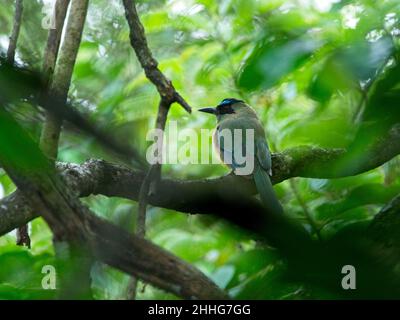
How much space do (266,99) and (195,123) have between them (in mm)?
788

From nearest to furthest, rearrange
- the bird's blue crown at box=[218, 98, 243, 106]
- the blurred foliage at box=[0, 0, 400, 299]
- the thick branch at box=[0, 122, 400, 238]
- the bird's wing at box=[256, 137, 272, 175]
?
the thick branch at box=[0, 122, 400, 238], the blurred foliage at box=[0, 0, 400, 299], the bird's wing at box=[256, 137, 272, 175], the bird's blue crown at box=[218, 98, 243, 106]

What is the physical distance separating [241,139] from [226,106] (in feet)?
0.97

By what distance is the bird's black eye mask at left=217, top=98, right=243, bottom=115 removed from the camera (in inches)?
177

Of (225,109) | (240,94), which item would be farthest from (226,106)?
(240,94)

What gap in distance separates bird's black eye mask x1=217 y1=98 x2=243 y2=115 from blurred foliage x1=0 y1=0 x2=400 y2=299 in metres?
0.16

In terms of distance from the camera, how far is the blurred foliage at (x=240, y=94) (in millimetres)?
582

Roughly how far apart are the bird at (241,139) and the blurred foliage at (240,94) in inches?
5.1

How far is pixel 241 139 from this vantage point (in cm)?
473

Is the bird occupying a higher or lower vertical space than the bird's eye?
lower

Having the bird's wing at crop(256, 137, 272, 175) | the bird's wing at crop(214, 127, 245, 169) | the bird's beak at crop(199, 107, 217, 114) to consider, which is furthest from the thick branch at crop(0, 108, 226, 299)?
the bird's beak at crop(199, 107, 217, 114)

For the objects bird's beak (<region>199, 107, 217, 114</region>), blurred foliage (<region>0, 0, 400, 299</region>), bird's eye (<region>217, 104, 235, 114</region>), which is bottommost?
blurred foliage (<region>0, 0, 400, 299</region>)

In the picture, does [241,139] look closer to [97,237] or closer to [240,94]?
[240,94]

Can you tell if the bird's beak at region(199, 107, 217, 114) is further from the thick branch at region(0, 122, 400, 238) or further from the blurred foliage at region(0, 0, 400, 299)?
the thick branch at region(0, 122, 400, 238)

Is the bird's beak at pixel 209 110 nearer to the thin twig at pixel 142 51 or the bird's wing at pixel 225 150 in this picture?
the bird's wing at pixel 225 150
